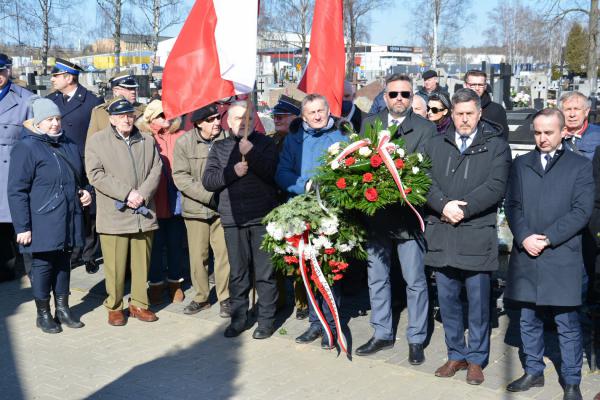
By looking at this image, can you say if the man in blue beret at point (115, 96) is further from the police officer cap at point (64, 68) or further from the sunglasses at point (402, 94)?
the sunglasses at point (402, 94)

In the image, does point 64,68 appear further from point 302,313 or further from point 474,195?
point 474,195

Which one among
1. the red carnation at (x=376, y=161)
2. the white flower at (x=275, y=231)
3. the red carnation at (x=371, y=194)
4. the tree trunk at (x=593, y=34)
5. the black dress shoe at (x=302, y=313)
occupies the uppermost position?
the tree trunk at (x=593, y=34)

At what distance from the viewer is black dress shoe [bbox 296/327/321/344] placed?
259 inches

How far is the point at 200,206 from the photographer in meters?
7.35

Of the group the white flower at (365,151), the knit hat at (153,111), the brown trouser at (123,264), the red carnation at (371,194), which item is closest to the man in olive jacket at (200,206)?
the brown trouser at (123,264)

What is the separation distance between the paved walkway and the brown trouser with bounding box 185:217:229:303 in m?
0.30

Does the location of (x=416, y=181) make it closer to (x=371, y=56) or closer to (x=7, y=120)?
(x=7, y=120)

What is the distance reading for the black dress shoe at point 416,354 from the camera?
6.00 meters

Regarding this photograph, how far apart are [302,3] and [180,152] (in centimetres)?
4816

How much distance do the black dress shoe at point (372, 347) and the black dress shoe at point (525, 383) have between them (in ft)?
3.83

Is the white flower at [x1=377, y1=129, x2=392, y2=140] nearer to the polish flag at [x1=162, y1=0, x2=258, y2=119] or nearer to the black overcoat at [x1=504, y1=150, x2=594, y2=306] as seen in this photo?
the black overcoat at [x1=504, y1=150, x2=594, y2=306]

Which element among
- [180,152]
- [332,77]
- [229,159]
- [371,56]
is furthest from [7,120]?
[371,56]

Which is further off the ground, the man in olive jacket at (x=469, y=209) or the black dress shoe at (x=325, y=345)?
the man in olive jacket at (x=469, y=209)

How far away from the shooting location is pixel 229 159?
22.0 feet
